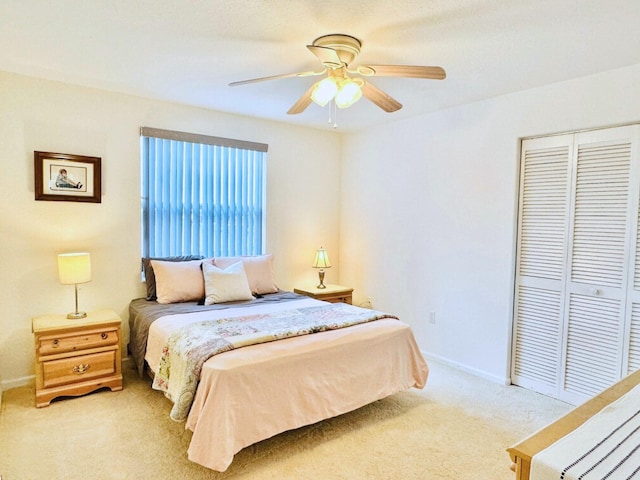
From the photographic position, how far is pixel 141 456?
225cm

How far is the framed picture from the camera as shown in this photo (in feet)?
10.3

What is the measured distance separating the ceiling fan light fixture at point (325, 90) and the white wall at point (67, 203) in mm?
2028

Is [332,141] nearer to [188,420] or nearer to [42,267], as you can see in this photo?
[42,267]

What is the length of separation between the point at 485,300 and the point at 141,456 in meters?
2.89

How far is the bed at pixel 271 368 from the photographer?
203 centimetres

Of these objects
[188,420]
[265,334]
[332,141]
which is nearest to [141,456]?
[188,420]

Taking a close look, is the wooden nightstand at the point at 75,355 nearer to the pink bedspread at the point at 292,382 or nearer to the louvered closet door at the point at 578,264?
the pink bedspread at the point at 292,382

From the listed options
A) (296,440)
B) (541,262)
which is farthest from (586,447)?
(541,262)

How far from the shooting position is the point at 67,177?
3250mm

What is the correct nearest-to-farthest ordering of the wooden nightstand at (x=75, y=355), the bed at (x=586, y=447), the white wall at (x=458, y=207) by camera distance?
the bed at (x=586, y=447) < the wooden nightstand at (x=75, y=355) < the white wall at (x=458, y=207)

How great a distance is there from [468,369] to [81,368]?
3.24 meters

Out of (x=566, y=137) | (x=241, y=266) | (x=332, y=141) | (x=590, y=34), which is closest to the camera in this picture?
(x=590, y=34)

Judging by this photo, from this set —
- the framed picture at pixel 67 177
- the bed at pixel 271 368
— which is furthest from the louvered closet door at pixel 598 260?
the framed picture at pixel 67 177

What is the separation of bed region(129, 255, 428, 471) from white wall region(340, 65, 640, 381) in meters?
0.97
